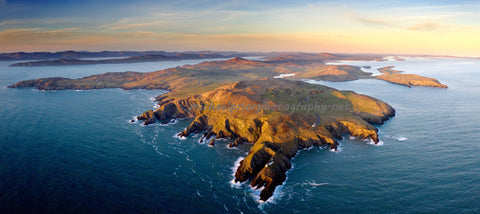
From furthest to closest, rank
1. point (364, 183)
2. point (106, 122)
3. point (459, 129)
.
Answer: point (106, 122) → point (459, 129) → point (364, 183)

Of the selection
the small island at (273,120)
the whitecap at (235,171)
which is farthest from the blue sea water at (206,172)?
the small island at (273,120)

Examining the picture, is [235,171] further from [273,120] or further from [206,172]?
[273,120]

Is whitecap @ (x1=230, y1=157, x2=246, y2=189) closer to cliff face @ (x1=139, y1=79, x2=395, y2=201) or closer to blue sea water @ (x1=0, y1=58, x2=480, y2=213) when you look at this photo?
blue sea water @ (x1=0, y1=58, x2=480, y2=213)

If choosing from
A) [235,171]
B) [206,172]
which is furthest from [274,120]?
[206,172]

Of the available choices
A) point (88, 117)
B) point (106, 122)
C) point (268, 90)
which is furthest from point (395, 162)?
point (88, 117)

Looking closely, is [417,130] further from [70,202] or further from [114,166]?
[70,202]

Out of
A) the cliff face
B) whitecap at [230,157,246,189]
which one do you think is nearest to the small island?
the cliff face

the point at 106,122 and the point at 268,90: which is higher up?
the point at 268,90
